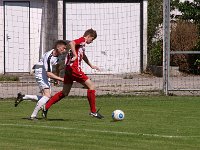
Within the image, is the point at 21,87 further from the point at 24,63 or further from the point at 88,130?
the point at 88,130

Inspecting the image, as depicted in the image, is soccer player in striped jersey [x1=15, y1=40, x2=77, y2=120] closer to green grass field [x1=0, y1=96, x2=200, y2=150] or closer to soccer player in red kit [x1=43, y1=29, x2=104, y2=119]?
soccer player in red kit [x1=43, y1=29, x2=104, y2=119]

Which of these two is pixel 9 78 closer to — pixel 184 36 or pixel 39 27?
pixel 39 27

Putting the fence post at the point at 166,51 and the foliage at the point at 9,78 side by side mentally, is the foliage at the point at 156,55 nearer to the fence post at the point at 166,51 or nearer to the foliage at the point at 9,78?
the foliage at the point at 9,78

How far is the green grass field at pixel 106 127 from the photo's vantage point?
1270 centimetres

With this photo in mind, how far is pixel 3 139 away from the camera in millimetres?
13305

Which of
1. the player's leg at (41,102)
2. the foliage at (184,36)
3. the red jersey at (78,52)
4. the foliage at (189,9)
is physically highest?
the foliage at (189,9)

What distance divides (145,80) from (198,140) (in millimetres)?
16357

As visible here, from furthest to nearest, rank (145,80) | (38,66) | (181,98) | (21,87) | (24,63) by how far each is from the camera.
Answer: (24,63) → (145,80) → (21,87) → (181,98) → (38,66)

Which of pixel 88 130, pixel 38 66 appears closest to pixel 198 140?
pixel 88 130

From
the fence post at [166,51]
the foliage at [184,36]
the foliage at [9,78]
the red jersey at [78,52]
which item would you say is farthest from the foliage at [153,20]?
the red jersey at [78,52]

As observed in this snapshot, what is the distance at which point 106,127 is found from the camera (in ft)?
50.2

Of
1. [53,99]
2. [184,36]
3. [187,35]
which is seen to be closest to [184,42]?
[184,36]

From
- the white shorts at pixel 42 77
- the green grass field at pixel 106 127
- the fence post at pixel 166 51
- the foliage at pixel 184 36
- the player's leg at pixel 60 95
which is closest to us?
the green grass field at pixel 106 127

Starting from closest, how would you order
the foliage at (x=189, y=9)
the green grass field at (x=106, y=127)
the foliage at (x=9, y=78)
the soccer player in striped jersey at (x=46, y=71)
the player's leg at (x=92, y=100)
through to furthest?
the green grass field at (x=106, y=127)
the soccer player in striped jersey at (x=46, y=71)
the player's leg at (x=92, y=100)
the foliage at (x=9, y=78)
the foliage at (x=189, y=9)
